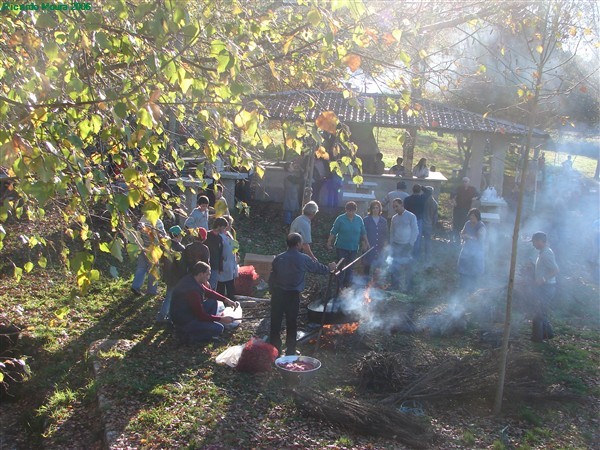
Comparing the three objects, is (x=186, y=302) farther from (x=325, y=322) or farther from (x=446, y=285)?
(x=446, y=285)

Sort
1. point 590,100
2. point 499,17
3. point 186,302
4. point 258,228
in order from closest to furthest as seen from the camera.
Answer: point 186,302 < point 499,17 < point 258,228 < point 590,100

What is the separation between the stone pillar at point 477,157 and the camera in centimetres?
2123

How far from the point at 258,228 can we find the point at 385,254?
5.21 meters

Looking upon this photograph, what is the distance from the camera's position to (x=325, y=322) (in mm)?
10156

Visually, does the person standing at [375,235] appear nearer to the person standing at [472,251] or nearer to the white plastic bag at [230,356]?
the person standing at [472,251]

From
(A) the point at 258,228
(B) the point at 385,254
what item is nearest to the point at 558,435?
(B) the point at 385,254

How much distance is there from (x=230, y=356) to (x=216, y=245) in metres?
2.11

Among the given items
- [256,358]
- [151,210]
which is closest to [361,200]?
[256,358]

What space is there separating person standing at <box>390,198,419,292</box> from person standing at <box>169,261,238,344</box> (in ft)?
14.3

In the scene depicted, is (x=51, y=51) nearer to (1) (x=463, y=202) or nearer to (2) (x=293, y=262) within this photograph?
(2) (x=293, y=262)

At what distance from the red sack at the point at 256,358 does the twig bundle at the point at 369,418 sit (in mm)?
1181

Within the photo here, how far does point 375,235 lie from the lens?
43.3 ft

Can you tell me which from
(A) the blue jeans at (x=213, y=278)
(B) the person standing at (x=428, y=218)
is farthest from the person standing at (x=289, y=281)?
(B) the person standing at (x=428, y=218)

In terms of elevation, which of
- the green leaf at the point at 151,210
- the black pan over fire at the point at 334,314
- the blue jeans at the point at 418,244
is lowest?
the black pan over fire at the point at 334,314
